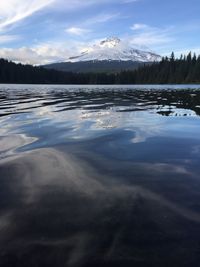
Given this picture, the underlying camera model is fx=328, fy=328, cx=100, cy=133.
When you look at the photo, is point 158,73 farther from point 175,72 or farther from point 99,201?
point 99,201

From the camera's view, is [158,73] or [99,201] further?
[158,73]

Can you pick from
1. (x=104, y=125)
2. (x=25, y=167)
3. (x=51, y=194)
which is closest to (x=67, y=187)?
(x=51, y=194)

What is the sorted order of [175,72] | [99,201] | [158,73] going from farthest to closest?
[158,73]
[175,72]
[99,201]

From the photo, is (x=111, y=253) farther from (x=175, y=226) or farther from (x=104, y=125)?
(x=104, y=125)

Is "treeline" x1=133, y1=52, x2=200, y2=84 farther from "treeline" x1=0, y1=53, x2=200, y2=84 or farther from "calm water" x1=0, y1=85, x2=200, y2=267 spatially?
"calm water" x1=0, y1=85, x2=200, y2=267

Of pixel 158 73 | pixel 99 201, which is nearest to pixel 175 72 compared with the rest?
pixel 158 73

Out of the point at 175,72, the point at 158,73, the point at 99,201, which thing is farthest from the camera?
the point at 158,73

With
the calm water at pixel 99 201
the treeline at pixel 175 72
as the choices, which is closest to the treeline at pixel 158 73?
the treeline at pixel 175 72

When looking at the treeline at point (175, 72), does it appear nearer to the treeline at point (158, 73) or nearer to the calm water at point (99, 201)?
the treeline at point (158, 73)

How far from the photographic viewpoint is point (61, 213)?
227 inches

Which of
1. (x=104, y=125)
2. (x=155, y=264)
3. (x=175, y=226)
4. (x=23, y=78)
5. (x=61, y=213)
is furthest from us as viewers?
(x=23, y=78)

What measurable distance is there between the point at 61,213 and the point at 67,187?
1.43 metres

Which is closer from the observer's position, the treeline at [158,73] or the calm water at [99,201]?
the calm water at [99,201]

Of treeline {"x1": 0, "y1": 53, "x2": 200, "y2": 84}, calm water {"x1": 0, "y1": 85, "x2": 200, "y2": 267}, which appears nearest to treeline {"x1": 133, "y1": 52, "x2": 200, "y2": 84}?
treeline {"x1": 0, "y1": 53, "x2": 200, "y2": 84}
